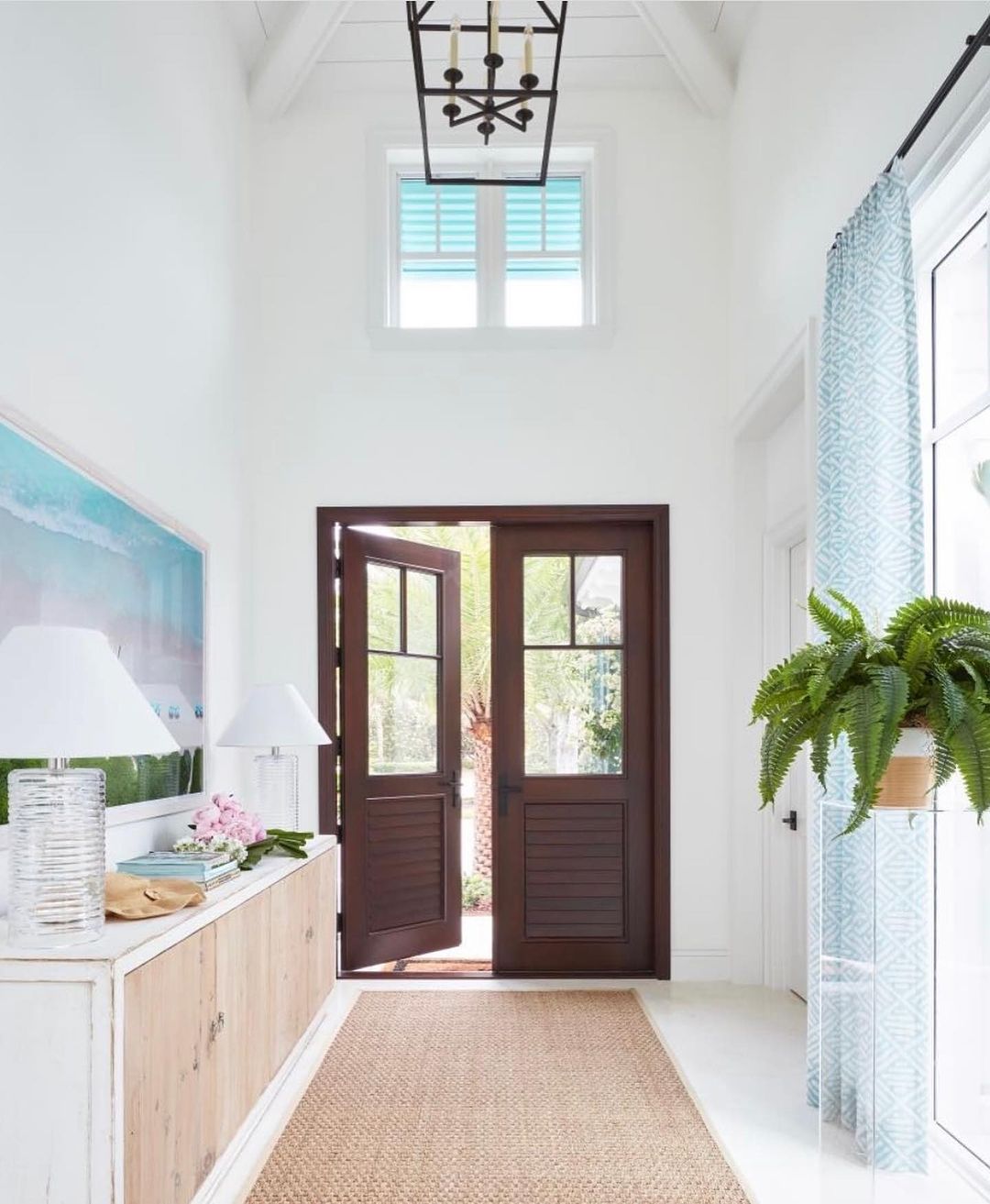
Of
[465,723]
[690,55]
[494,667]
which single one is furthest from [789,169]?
[465,723]

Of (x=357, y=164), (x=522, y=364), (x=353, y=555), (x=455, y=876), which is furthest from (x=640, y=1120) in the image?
(x=357, y=164)

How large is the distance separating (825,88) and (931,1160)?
324 cm

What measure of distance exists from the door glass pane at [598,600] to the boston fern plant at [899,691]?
3101 mm

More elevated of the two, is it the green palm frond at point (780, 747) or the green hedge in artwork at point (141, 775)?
the green palm frond at point (780, 747)

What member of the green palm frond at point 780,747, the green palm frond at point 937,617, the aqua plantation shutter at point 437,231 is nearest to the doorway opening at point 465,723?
the aqua plantation shutter at point 437,231

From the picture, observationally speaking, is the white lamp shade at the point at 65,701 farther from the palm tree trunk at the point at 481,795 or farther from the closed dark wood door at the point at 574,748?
the palm tree trunk at the point at 481,795

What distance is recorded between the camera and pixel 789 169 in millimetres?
4285

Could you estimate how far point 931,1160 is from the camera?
2.14 meters

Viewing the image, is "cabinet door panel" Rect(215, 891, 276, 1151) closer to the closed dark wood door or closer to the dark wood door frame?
the dark wood door frame

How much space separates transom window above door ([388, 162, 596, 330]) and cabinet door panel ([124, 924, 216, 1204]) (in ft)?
11.7

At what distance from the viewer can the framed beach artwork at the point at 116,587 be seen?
260cm

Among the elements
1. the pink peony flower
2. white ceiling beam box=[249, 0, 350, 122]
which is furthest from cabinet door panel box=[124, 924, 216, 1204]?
white ceiling beam box=[249, 0, 350, 122]

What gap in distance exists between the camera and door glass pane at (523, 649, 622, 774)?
5.35 metres

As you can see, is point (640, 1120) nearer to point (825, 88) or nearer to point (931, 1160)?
point (931, 1160)
